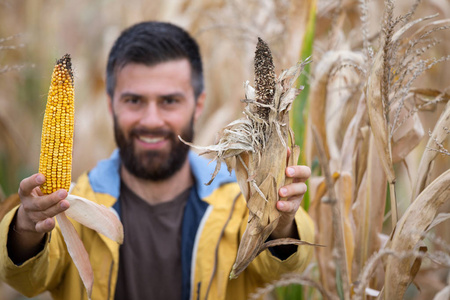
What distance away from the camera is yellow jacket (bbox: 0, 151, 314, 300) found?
132 cm

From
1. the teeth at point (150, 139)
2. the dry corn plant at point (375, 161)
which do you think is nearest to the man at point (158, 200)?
the teeth at point (150, 139)

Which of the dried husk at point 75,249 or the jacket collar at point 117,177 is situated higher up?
the jacket collar at point 117,177

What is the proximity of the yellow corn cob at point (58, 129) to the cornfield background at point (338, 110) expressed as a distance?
225mm

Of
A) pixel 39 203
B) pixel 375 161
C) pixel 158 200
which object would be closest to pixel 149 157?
pixel 158 200

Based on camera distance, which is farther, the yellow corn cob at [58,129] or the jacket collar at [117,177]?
the jacket collar at [117,177]

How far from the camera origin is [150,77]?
5.24 ft

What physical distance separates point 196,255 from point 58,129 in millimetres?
673

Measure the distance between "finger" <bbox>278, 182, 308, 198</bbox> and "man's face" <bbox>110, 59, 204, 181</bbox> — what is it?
653 mm

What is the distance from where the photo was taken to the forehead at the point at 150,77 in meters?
1.59

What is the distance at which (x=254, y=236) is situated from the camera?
1.07m

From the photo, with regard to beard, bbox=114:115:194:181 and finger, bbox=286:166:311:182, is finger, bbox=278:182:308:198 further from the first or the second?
beard, bbox=114:115:194:181

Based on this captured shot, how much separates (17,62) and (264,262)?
8.50ft

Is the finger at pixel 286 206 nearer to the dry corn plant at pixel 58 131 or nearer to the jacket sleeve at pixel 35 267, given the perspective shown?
the dry corn plant at pixel 58 131

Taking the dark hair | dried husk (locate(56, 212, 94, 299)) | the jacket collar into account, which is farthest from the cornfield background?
dried husk (locate(56, 212, 94, 299))
